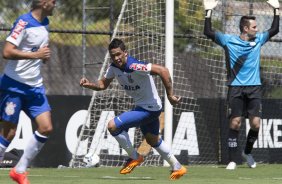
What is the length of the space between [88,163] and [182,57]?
298 centimetres

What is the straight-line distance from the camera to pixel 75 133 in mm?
15648

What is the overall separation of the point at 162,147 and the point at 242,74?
3028 millimetres

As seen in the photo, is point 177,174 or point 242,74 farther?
point 242,74

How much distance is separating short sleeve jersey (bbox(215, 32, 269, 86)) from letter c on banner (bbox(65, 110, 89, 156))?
2556 mm

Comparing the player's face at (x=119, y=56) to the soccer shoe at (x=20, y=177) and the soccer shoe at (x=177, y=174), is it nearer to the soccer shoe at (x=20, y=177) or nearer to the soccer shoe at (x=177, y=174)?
the soccer shoe at (x=177, y=174)

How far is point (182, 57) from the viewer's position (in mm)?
16938

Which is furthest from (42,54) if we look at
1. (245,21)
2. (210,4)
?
(245,21)

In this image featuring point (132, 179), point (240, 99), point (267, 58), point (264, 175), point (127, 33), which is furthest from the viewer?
point (267, 58)

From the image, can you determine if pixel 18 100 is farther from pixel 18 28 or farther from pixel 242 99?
pixel 242 99

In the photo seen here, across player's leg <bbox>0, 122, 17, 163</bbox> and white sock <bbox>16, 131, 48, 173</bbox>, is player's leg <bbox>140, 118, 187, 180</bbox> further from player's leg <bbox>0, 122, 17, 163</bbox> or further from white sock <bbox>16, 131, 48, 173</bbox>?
player's leg <bbox>0, 122, 17, 163</bbox>

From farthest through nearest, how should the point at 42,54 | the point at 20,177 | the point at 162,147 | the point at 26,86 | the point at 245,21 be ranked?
the point at 245,21, the point at 162,147, the point at 26,86, the point at 20,177, the point at 42,54

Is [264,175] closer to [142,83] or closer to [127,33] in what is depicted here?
[142,83]

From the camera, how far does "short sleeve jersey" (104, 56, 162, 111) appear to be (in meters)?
12.2

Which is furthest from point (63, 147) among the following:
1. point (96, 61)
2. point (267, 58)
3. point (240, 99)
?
point (267, 58)
